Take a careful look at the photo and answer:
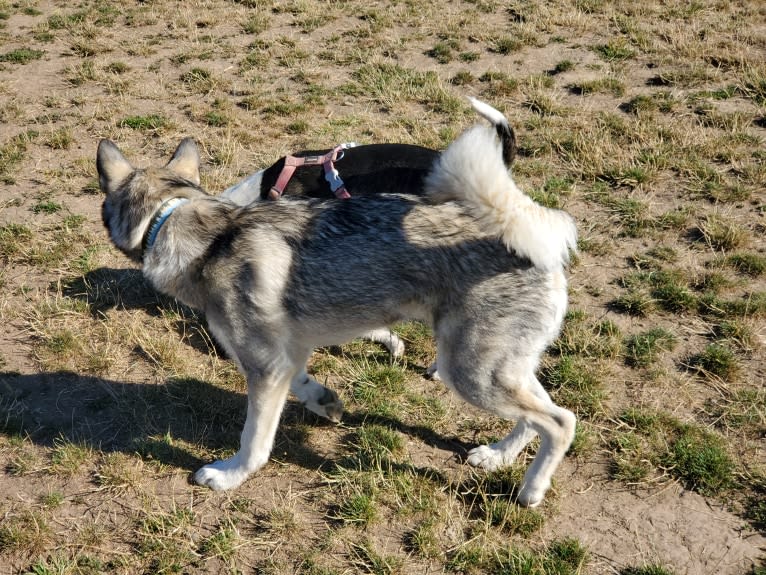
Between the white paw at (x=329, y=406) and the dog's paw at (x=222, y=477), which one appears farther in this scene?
the white paw at (x=329, y=406)

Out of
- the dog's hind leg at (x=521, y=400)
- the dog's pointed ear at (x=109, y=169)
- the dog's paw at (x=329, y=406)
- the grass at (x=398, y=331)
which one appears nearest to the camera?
the dog's hind leg at (x=521, y=400)

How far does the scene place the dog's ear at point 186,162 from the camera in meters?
4.36

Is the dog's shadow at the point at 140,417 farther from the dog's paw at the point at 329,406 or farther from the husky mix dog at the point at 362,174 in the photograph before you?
the husky mix dog at the point at 362,174

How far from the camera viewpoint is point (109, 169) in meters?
4.05

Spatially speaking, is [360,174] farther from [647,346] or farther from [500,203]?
[647,346]

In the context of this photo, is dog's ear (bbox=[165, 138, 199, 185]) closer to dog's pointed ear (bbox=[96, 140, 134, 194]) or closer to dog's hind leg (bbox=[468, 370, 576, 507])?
dog's pointed ear (bbox=[96, 140, 134, 194])

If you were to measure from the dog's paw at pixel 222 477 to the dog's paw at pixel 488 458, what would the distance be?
138 centimetres

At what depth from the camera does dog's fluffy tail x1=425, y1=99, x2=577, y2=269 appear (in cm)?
310

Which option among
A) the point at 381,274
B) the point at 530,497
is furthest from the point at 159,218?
the point at 530,497

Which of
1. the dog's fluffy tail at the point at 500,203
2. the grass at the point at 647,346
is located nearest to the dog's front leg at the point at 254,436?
the dog's fluffy tail at the point at 500,203

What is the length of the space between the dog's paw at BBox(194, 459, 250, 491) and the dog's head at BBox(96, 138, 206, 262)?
135 cm

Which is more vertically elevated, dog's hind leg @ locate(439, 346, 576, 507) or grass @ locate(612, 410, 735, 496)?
dog's hind leg @ locate(439, 346, 576, 507)

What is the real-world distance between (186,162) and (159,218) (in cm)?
77

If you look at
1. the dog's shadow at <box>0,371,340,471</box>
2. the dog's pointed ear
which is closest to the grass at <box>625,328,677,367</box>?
the dog's shadow at <box>0,371,340,471</box>
